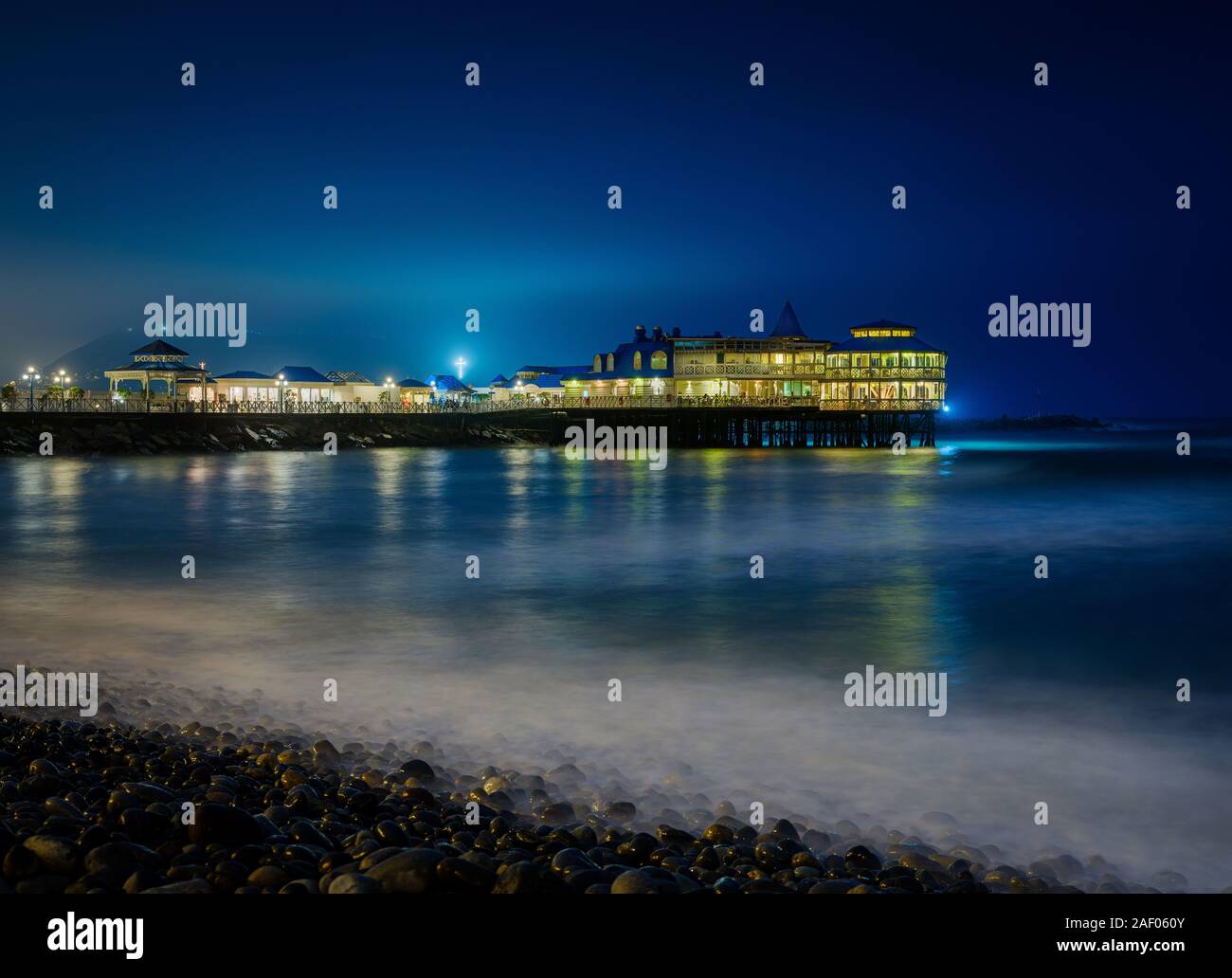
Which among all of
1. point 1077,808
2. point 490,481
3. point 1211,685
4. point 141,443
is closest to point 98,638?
point 1077,808

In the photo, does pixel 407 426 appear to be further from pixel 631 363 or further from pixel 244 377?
pixel 631 363

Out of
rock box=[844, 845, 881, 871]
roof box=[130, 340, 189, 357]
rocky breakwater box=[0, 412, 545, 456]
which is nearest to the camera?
rock box=[844, 845, 881, 871]

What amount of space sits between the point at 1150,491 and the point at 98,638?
40.7 meters

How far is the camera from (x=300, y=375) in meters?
87.1

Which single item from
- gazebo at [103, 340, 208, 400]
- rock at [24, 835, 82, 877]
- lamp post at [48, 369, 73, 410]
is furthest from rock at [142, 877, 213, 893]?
gazebo at [103, 340, 208, 400]

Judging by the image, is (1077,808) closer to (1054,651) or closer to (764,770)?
(764,770)

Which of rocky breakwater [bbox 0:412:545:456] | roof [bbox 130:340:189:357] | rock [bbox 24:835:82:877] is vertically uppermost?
roof [bbox 130:340:189:357]

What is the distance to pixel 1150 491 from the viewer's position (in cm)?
4228

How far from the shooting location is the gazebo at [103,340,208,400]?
73688 mm

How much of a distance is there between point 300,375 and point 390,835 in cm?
8590

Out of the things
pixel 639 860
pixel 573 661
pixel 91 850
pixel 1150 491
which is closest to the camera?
pixel 91 850

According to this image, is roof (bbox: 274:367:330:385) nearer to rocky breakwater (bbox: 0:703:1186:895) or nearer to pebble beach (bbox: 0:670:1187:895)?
pebble beach (bbox: 0:670:1187:895)

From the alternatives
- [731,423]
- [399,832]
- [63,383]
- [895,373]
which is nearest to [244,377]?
[63,383]

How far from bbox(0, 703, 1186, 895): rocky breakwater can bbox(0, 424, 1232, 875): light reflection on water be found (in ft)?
3.74
